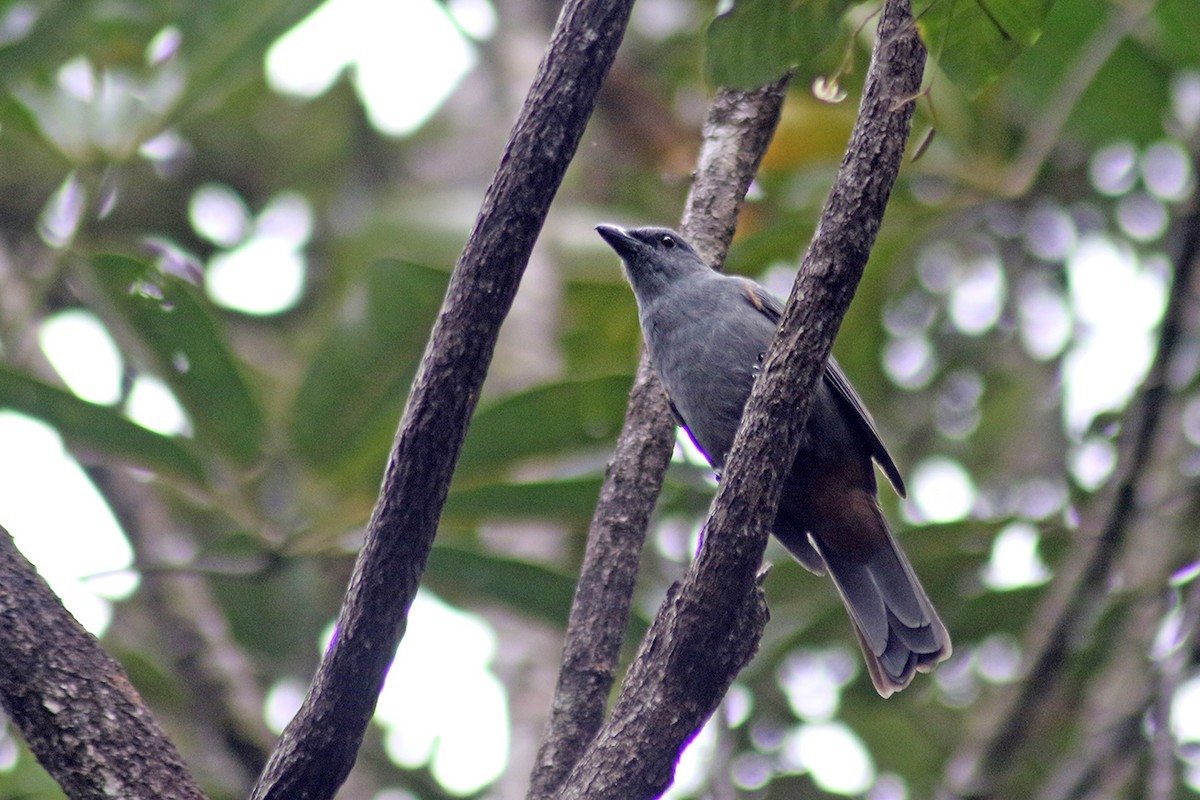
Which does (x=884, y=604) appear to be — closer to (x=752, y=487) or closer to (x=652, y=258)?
(x=652, y=258)

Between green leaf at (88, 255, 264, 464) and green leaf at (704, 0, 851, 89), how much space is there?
1.99m

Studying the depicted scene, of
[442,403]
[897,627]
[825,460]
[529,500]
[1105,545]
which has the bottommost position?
[442,403]

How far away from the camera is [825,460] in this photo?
3883 millimetres

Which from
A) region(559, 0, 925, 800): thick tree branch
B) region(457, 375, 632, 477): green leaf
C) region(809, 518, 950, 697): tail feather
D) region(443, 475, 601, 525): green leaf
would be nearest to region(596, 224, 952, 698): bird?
region(809, 518, 950, 697): tail feather

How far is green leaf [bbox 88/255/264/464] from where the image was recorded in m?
4.23

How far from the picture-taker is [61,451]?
5.00m

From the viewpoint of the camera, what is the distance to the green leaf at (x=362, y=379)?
4336 mm

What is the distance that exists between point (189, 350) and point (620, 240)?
4.85 feet

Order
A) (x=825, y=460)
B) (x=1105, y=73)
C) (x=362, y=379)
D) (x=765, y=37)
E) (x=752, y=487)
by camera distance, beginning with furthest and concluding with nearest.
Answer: (x=1105, y=73)
(x=362, y=379)
(x=825, y=460)
(x=765, y=37)
(x=752, y=487)

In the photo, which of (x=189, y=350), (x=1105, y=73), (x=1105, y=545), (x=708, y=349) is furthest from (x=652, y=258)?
(x=1105, y=73)

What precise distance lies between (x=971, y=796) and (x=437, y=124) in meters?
5.70

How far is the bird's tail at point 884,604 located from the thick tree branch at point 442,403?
1837 millimetres

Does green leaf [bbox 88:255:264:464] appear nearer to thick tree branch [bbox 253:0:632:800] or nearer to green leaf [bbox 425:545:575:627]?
green leaf [bbox 425:545:575:627]

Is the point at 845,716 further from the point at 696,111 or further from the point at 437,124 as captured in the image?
the point at 437,124
